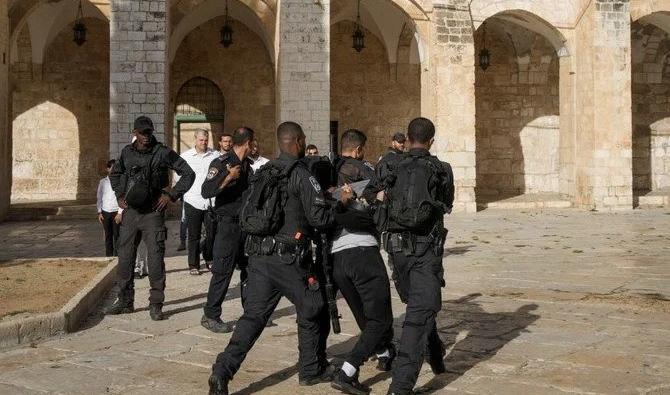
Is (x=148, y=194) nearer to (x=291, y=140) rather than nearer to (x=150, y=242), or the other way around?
(x=150, y=242)

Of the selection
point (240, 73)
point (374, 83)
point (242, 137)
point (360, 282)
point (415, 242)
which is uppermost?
Result: point (240, 73)

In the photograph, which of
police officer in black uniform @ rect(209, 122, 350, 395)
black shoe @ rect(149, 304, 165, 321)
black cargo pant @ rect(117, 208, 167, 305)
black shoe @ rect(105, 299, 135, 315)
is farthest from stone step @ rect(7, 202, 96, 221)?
police officer in black uniform @ rect(209, 122, 350, 395)

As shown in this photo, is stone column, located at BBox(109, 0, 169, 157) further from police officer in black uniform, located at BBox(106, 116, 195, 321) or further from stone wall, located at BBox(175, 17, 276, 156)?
police officer in black uniform, located at BBox(106, 116, 195, 321)

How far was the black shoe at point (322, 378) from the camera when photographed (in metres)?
3.98

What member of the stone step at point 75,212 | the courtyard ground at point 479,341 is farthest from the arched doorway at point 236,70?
the courtyard ground at point 479,341

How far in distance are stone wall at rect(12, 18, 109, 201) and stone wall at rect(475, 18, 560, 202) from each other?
35.6 feet

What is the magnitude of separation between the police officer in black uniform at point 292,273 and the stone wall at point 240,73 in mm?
16142

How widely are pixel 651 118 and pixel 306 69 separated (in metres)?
12.2

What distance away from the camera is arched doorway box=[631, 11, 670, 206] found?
69.9 ft

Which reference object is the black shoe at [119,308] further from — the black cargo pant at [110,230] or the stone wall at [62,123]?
the stone wall at [62,123]

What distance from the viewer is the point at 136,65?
46.4ft

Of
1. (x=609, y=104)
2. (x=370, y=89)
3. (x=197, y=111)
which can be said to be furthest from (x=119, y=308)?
(x=370, y=89)

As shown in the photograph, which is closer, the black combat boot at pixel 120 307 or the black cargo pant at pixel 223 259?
the black cargo pant at pixel 223 259

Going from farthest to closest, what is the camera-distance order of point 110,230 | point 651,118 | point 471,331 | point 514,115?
point 651,118, point 514,115, point 110,230, point 471,331
